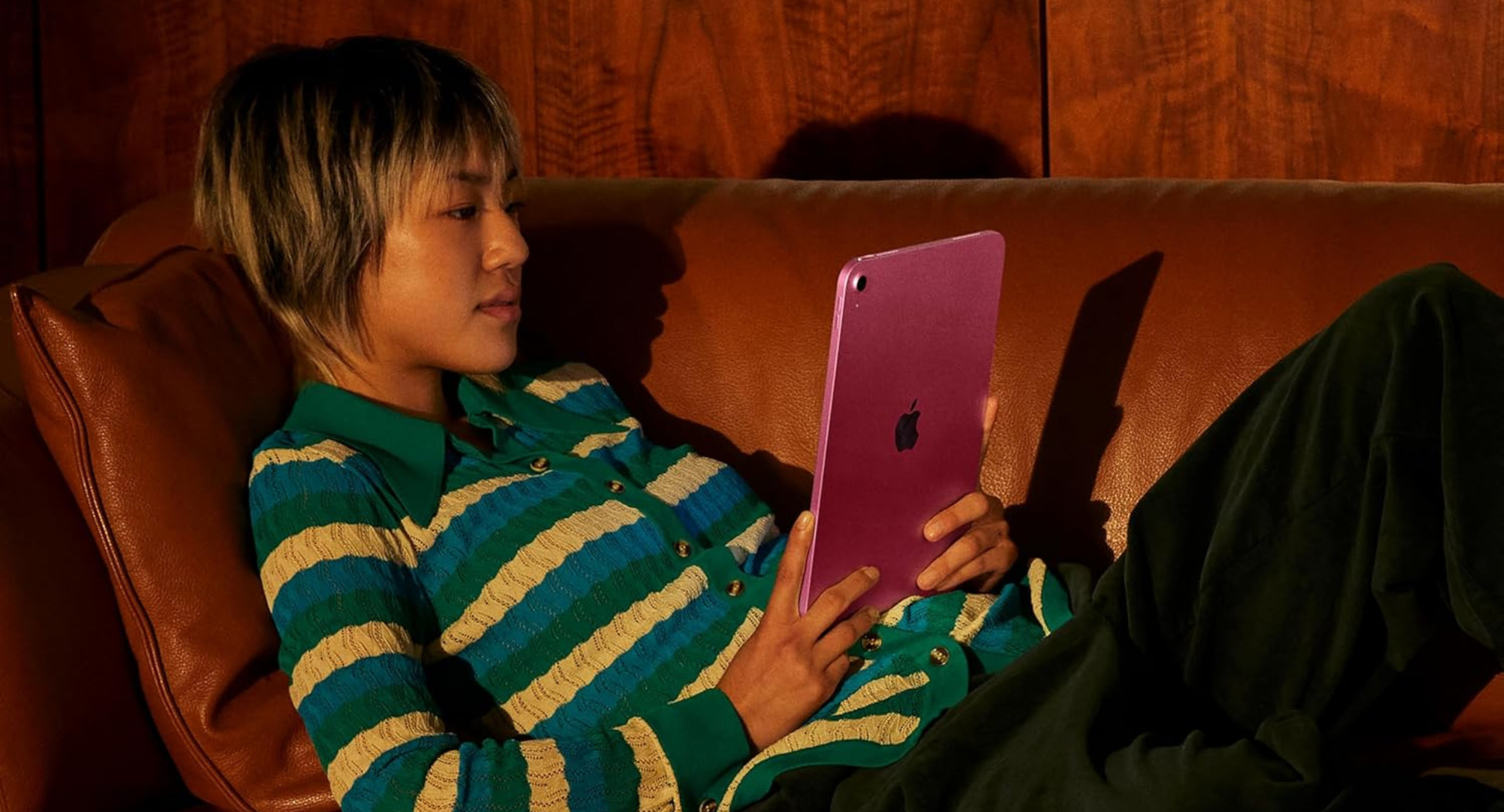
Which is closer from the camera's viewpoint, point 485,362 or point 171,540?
point 171,540

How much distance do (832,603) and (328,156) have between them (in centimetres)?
51

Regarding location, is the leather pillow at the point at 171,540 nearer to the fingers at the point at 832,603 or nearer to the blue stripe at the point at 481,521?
the blue stripe at the point at 481,521

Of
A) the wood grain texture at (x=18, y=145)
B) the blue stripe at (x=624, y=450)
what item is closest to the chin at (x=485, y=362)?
the blue stripe at (x=624, y=450)

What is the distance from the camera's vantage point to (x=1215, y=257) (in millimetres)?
1452

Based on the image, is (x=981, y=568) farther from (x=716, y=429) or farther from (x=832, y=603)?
(x=716, y=429)

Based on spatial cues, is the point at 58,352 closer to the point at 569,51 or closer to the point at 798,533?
the point at 798,533

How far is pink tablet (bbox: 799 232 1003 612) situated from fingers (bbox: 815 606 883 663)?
27 mm

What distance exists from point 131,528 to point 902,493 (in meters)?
0.54

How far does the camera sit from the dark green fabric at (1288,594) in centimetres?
97

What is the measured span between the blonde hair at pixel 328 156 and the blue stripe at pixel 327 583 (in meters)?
0.25

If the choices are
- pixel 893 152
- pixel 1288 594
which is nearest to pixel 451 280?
pixel 1288 594

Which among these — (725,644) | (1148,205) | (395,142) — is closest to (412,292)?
(395,142)

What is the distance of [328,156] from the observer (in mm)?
1221

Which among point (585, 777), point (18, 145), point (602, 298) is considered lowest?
point (585, 777)
